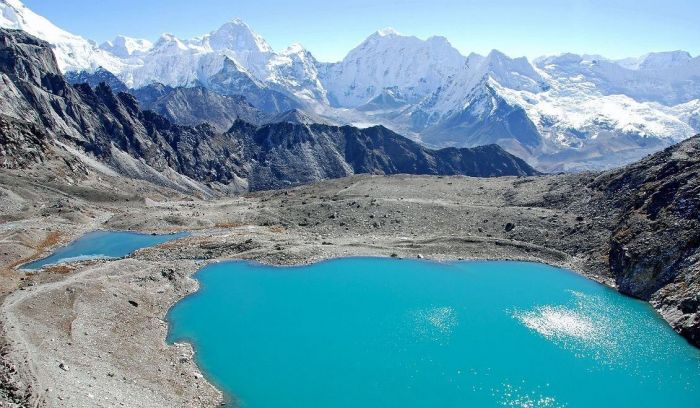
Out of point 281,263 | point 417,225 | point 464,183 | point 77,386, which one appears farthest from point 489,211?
point 77,386

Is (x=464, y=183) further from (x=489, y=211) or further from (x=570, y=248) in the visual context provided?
(x=570, y=248)

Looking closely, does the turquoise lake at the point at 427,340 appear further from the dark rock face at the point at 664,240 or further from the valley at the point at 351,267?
the dark rock face at the point at 664,240

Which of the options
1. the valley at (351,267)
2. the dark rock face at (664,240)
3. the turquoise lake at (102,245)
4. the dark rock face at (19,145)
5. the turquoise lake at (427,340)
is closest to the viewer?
the valley at (351,267)

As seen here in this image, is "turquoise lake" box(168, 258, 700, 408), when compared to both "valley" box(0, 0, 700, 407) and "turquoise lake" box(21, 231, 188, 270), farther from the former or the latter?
"turquoise lake" box(21, 231, 188, 270)

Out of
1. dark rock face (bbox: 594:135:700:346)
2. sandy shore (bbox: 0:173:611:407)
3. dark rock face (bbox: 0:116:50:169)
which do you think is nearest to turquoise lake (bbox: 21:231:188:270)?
sandy shore (bbox: 0:173:611:407)

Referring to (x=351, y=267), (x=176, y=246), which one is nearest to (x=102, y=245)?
(x=176, y=246)

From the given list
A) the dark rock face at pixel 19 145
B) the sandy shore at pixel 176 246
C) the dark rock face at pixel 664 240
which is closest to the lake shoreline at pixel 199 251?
the sandy shore at pixel 176 246
